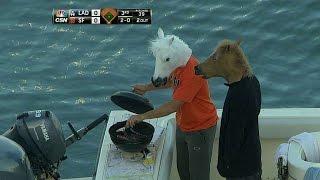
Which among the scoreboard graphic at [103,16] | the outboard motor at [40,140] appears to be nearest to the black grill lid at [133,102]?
the outboard motor at [40,140]

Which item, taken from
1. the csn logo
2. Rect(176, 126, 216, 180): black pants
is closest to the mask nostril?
Rect(176, 126, 216, 180): black pants

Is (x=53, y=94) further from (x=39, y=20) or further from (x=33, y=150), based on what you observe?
(x=33, y=150)

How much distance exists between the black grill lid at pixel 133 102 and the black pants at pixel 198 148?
0.24 m

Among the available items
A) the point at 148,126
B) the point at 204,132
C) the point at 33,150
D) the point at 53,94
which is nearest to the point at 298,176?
the point at 204,132

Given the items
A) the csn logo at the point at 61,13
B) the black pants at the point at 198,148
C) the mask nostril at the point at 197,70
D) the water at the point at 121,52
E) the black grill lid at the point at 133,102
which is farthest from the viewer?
the csn logo at the point at 61,13

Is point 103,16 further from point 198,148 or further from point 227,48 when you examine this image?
point 227,48

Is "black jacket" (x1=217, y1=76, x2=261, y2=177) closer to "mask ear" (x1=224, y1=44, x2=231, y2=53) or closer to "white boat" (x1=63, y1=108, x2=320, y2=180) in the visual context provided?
"mask ear" (x1=224, y1=44, x2=231, y2=53)

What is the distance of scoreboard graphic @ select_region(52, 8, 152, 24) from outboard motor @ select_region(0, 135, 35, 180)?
16.8ft

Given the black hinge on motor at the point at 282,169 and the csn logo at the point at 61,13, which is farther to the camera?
the csn logo at the point at 61,13

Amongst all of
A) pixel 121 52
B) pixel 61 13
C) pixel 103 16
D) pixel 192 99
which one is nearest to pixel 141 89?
pixel 192 99

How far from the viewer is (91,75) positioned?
26.1 feet

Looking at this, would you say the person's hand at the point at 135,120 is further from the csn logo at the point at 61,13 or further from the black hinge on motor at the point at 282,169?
the csn logo at the point at 61,13

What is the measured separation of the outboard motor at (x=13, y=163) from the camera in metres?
3.55

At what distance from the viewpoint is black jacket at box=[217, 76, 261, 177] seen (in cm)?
375
